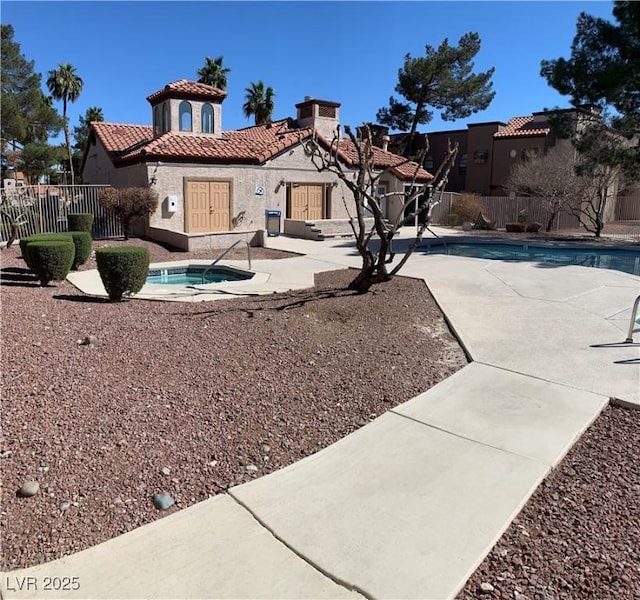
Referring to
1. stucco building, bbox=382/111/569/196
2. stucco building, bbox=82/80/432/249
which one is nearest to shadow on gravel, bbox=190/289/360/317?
stucco building, bbox=82/80/432/249

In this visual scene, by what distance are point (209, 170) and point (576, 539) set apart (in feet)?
67.1

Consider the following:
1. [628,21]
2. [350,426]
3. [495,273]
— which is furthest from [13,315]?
[628,21]

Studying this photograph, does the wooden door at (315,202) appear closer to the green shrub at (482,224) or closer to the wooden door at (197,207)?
the wooden door at (197,207)

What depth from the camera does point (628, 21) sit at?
17766 millimetres

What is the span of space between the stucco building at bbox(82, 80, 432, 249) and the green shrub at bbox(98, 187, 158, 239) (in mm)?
667

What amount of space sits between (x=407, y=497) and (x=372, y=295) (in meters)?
6.39

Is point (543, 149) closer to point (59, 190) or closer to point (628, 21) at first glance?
point (628, 21)

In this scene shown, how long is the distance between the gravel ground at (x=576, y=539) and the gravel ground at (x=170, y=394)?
1773 millimetres

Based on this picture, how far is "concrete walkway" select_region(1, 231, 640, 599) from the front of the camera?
3031 millimetres

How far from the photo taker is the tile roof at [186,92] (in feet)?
71.9

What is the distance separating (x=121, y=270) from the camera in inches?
358

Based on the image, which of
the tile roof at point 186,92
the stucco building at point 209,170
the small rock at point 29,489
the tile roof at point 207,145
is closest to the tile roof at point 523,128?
the tile roof at point 207,145

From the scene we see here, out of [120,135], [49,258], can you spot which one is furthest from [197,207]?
[49,258]

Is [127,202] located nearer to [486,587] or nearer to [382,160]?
[382,160]
